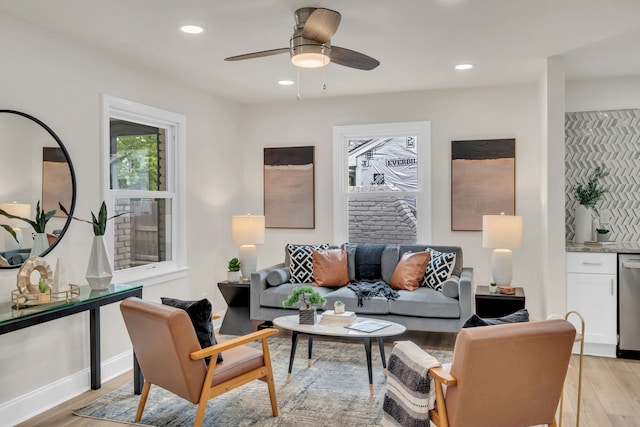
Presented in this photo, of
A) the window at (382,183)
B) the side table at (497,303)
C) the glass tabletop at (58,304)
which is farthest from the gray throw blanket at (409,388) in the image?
the window at (382,183)

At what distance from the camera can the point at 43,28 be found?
3.38 metres

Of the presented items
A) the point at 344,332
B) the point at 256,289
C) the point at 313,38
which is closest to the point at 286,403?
the point at 344,332

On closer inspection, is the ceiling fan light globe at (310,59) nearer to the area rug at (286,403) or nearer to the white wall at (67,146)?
the white wall at (67,146)

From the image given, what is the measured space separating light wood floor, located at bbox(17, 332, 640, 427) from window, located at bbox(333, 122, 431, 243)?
206cm

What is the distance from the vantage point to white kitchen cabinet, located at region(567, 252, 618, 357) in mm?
4273

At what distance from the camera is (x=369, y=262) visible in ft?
16.9

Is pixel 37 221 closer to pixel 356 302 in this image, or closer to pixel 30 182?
pixel 30 182

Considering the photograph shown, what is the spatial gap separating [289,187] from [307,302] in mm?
2445

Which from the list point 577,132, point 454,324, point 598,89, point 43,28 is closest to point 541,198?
point 577,132

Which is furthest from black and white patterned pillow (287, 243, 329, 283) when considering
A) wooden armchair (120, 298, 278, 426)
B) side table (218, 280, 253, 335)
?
wooden armchair (120, 298, 278, 426)

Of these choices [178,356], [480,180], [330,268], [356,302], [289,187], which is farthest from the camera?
[289,187]

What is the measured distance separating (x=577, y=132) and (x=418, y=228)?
6.00ft

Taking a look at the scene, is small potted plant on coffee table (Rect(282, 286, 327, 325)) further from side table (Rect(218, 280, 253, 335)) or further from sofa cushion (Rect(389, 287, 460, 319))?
side table (Rect(218, 280, 253, 335))

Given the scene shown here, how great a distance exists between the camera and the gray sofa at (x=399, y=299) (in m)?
4.33
